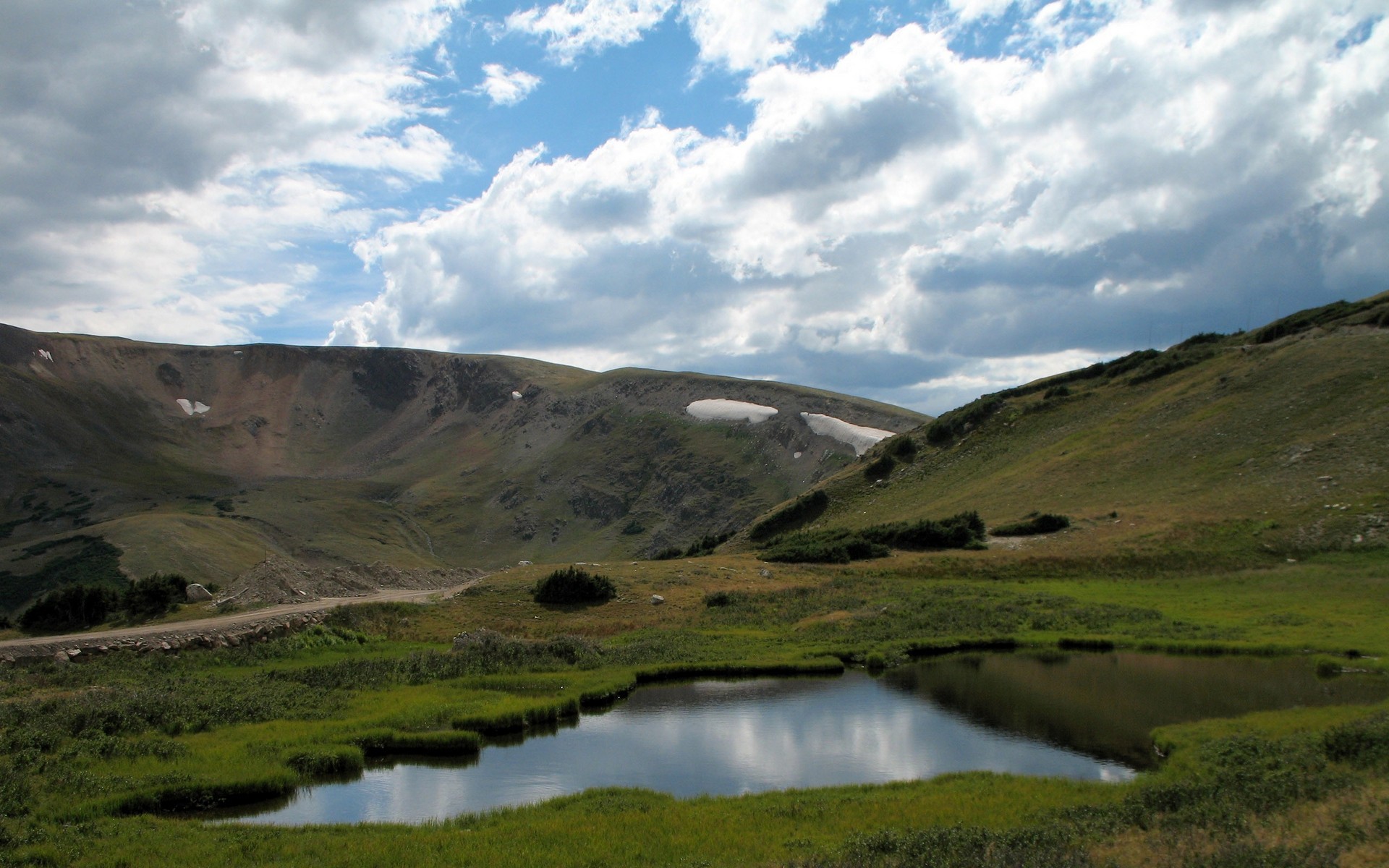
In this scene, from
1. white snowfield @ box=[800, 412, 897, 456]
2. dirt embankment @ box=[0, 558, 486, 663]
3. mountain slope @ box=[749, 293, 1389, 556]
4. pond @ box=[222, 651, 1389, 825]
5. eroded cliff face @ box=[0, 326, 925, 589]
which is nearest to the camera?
pond @ box=[222, 651, 1389, 825]

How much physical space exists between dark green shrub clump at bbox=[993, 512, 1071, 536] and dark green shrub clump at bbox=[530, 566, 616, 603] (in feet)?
85.9

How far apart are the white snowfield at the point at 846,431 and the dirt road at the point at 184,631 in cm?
9201

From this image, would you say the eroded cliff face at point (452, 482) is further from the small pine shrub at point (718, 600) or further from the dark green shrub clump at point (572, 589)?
the small pine shrub at point (718, 600)

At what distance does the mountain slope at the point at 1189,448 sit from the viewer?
Result: 46406 millimetres

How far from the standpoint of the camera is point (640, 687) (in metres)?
31.0

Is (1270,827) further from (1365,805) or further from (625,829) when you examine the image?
(625,829)

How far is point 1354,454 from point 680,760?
4625 centimetres

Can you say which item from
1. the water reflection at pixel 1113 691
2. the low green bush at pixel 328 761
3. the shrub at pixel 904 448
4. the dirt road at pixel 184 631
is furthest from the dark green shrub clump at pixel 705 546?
the low green bush at pixel 328 761

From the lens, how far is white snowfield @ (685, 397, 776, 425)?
161m

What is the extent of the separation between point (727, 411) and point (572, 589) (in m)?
123

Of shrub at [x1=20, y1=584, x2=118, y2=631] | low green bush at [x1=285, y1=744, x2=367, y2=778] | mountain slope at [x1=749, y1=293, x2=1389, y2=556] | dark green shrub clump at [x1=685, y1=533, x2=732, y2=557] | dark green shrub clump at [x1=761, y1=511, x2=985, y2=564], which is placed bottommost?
low green bush at [x1=285, y1=744, x2=367, y2=778]

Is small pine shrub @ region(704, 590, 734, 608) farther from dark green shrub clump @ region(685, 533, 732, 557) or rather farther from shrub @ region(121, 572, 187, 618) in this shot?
dark green shrub clump @ region(685, 533, 732, 557)

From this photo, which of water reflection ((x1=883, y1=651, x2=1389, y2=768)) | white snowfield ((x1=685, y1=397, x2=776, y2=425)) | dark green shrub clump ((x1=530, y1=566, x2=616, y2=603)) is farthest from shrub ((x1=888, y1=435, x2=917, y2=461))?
white snowfield ((x1=685, y1=397, x2=776, y2=425))

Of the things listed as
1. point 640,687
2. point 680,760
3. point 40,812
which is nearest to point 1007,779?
point 680,760
